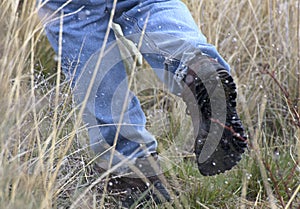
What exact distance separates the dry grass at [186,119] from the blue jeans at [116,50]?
3.0 inches

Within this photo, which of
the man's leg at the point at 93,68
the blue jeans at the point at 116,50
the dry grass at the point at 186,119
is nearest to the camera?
the dry grass at the point at 186,119

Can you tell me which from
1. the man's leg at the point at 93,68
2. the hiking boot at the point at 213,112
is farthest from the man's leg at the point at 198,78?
the man's leg at the point at 93,68

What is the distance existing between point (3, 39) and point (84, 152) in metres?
0.53

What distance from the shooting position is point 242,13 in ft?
8.92

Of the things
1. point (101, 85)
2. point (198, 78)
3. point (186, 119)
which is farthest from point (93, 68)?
point (186, 119)

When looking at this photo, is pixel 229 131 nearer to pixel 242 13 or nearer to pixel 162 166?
pixel 162 166

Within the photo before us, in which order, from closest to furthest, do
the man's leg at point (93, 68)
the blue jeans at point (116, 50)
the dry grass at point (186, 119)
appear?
the dry grass at point (186, 119) → the blue jeans at point (116, 50) → the man's leg at point (93, 68)

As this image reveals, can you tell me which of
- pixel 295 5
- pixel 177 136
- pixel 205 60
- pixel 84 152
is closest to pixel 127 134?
pixel 84 152

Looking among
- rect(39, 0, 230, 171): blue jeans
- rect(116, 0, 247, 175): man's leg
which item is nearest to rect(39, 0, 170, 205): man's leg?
rect(39, 0, 230, 171): blue jeans

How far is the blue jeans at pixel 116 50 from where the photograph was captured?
1.46 metres

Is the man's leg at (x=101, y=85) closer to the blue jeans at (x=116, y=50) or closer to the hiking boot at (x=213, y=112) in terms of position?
the blue jeans at (x=116, y=50)

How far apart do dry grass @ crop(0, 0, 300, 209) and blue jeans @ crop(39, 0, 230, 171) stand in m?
0.08

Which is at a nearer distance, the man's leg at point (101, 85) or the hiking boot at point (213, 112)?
the hiking boot at point (213, 112)

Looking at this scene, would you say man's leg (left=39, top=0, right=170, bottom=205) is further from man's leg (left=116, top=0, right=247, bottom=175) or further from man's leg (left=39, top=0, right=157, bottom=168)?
man's leg (left=116, top=0, right=247, bottom=175)
